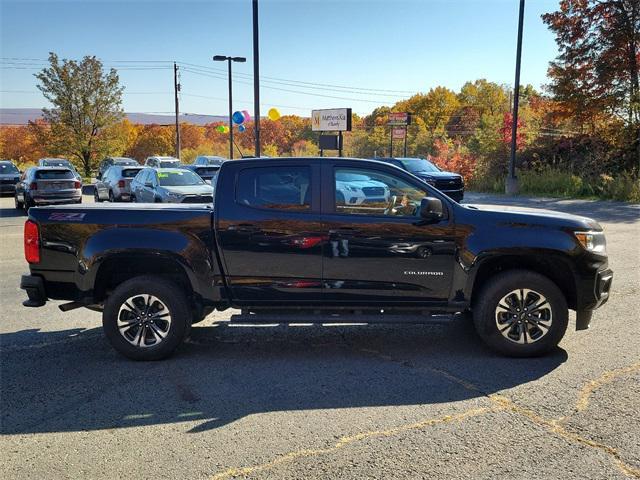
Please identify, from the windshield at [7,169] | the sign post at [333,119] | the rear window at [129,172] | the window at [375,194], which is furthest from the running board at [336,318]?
the sign post at [333,119]

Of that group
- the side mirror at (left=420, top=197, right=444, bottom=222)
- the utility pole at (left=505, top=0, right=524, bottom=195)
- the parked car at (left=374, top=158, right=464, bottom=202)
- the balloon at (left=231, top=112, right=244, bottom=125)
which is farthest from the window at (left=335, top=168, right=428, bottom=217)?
the balloon at (left=231, top=112, right=244, bottom=125)

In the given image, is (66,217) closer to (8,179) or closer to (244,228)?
(244,228)

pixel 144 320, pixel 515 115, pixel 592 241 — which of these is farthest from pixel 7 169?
pixel 592 241

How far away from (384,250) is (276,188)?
3.85ft

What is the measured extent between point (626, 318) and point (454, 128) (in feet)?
238

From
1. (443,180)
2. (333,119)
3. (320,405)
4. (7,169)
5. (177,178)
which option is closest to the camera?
(320,405)

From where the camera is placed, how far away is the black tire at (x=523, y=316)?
5.04 m

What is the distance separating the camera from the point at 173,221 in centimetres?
507

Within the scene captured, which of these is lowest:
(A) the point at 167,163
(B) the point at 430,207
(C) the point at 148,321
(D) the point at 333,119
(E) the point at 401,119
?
(C) the point at 148,321

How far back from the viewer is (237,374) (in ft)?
15.8

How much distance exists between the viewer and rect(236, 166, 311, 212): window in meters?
5.20

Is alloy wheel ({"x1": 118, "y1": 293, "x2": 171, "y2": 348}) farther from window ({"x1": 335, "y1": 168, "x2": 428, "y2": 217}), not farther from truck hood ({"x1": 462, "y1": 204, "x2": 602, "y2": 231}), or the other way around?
truck hood ({"x1": 462, "y1": 204, "x2": 602, "y2": 231})

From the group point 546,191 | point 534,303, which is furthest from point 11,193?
point 534,303

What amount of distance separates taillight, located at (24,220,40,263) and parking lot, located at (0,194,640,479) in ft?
3.14
